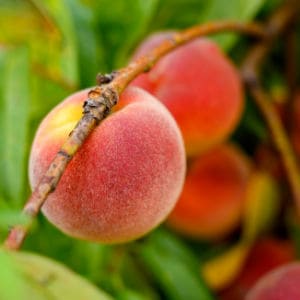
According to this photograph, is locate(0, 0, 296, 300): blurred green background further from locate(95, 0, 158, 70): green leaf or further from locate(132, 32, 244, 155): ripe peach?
locate(132, 32, 244, 155): ripe peach

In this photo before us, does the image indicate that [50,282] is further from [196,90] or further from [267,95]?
[267,95]

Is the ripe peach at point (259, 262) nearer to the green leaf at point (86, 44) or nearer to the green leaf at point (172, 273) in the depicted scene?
the green leaf at point (172, 273)

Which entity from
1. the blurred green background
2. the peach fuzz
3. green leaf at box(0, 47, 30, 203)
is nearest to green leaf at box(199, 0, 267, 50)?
the blurred green background

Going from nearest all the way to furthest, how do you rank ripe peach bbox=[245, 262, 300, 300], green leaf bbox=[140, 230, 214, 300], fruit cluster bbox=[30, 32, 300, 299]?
fruit cluster bbox=[30, 32, 300, 299] → ripe peach bbox=[245, 262, 300, 300] → green leaf bbox=[140, 230, 214, 300]

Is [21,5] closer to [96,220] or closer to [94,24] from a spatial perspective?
[94,24]

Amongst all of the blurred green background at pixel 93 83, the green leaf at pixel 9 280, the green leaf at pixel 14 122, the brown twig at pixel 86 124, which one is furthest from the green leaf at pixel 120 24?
the green leaf at pixel 9 280
